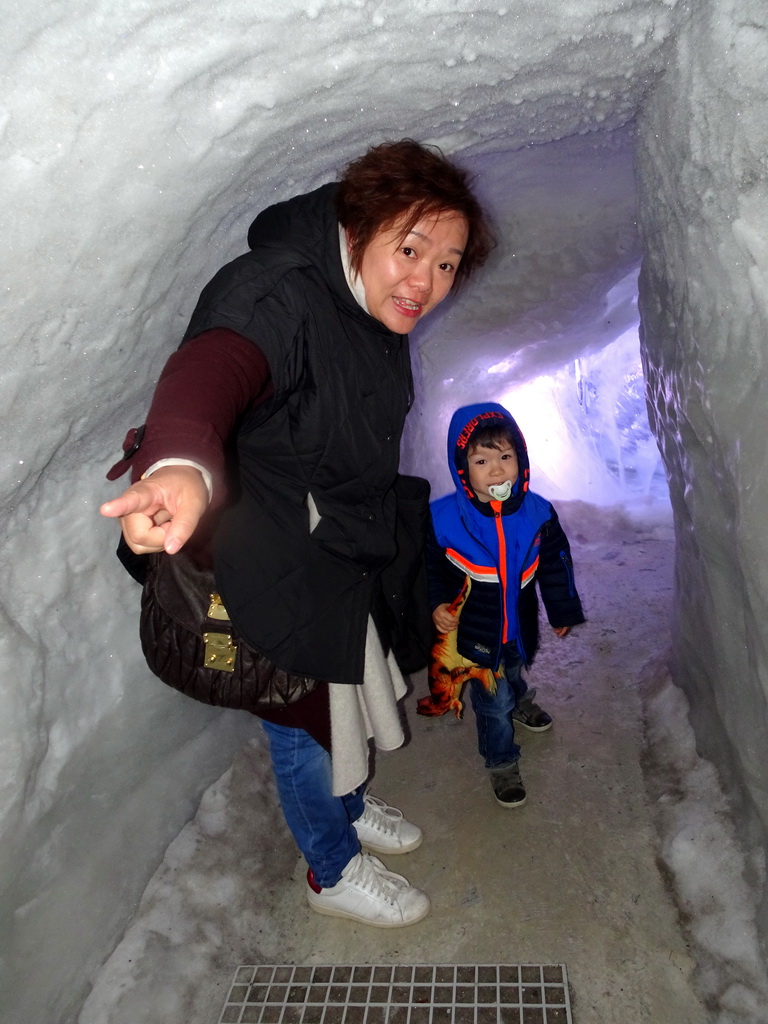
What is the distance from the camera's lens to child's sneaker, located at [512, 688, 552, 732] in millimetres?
2566

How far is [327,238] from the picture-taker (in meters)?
1.27

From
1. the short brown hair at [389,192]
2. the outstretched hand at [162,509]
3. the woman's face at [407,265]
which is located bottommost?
the outstretched hand at [162,509]

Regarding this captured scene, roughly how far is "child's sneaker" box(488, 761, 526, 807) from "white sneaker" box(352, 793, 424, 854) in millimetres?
270

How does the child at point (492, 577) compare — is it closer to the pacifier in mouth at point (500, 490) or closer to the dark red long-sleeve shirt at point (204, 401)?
the pacifier in mouth at point (500, 490)

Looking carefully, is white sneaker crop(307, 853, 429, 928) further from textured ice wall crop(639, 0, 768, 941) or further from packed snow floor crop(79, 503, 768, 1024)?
textured ice wall crop(639, 0, 768, 941)

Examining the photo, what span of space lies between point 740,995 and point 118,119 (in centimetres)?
204

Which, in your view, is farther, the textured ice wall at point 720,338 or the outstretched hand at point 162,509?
the textured ice wall at point 720,338

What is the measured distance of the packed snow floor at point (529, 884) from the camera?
170cm

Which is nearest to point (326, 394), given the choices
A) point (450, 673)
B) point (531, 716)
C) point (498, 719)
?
point (450, 673)

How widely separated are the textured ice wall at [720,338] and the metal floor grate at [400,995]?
0.52 metres

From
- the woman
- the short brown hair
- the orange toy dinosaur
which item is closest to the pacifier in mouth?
the orange toy dinosaur

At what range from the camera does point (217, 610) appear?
1.39 meters

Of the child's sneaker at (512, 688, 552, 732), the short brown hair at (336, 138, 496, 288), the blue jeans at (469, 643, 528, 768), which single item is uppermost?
the short brown hair at (336, 138, 496, 288)

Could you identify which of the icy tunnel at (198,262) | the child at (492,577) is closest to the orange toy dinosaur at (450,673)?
the child at (492,577)
